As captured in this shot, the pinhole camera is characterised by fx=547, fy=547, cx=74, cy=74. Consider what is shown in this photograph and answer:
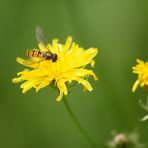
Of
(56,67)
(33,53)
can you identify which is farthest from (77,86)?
(33,53)

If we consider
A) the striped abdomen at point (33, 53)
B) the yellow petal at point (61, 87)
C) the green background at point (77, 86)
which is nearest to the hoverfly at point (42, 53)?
the striped abdomen at point (33, 53)

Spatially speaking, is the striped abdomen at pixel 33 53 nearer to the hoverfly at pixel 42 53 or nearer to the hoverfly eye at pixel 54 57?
the hoverfly at pixel 42 53

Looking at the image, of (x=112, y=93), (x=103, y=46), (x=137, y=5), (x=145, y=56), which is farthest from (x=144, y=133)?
(x=137, y=5)

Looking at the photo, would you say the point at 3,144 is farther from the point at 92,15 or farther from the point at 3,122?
the point at 92,15

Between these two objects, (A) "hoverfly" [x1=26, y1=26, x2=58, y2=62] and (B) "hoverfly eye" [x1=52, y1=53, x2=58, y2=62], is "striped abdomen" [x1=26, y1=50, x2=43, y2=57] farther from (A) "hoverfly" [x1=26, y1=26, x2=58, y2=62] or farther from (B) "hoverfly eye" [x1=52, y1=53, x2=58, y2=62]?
(B) "hoverfly eye" [x1=52, y1=53, x2=58, y2=62]

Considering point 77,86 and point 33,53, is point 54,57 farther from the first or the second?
point 77,86

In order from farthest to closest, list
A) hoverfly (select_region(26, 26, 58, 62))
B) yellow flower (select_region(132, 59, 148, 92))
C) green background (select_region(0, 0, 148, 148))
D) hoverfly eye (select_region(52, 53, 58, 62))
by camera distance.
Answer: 1. green background (select_region(0, 0, 148, 148))
2. hoverfly eye (select_region(52, 53, 58, 62))
3. hoverfly (select_region(26, 26, 58, 62))
4. yellow flower (select_region(132, 59, 148, 92))

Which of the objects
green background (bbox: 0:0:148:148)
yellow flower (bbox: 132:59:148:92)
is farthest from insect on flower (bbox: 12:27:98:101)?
green background (bbox: 0:0:148:148)
